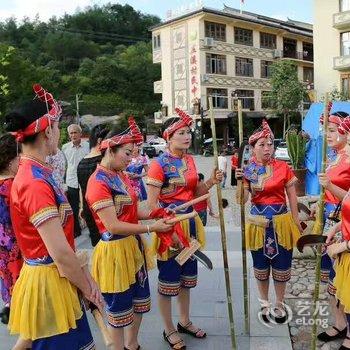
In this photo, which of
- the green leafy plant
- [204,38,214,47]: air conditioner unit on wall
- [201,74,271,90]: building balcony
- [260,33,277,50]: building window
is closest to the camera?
the green leafy plant

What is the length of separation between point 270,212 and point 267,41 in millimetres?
36158

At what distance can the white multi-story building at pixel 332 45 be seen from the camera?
26.0m

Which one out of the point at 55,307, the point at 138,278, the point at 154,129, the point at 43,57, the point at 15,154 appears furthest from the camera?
the point at 43,57

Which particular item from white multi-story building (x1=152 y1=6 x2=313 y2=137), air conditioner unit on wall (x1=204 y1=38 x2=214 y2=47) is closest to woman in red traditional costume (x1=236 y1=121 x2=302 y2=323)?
white multi-story building (x1=152 y1=6 x2=313 y2=137)

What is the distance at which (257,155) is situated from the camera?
374 cm

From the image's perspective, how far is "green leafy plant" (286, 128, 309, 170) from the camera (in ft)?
33.1

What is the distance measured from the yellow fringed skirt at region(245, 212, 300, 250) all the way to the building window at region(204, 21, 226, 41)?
101ft

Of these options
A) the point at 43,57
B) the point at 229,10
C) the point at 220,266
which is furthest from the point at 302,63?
the point at 220,266

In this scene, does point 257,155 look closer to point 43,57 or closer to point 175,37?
point 175,37

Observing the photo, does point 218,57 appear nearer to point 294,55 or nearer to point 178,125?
point 294,55

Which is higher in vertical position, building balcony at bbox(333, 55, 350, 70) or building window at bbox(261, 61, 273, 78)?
building window at bbox(261, 61, 273, 78)

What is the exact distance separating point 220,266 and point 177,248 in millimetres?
2230

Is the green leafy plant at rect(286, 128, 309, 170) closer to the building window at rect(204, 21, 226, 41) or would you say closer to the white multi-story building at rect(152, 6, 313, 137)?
the white multi-story building at rect(152, 6, 313, 137)

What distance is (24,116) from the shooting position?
2.10 metres
